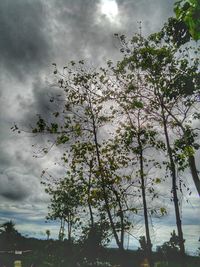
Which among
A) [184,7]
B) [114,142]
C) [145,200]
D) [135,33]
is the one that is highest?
[135,33]

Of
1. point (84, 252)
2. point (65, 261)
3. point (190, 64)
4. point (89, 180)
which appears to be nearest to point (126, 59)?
point (190, 64)

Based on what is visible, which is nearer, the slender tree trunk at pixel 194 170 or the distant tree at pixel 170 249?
the slender tree trunk at pixel 194 170

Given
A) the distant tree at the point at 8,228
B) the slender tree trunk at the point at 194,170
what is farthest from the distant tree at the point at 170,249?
the slender tree trunk at the point at 194,170

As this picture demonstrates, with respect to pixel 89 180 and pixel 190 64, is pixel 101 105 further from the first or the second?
pixel 190 64

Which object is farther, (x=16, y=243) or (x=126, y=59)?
(x=16, y=243)

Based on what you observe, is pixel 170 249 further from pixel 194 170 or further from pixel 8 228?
pixel 194 170

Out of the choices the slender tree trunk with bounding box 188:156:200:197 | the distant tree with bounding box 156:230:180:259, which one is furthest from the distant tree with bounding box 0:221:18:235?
the slender tree trunk with bounding box 188:156:200:197

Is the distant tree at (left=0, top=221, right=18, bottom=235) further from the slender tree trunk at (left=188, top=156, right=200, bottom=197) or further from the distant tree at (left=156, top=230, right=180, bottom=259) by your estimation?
the slender tree trunk at (left=188, top=156, right=200, bottom=197)

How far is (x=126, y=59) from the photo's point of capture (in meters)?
20.5

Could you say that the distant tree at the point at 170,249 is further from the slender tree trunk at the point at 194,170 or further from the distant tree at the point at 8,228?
the slender tree trunk at the point at 194,170

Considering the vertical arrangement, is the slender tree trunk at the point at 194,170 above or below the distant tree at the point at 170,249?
below

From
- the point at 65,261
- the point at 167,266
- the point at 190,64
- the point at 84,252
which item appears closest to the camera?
the point at 190,64

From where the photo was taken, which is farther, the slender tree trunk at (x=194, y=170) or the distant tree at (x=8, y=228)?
the distant tree at (x=8, y=228)

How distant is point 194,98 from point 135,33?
5184 mm
